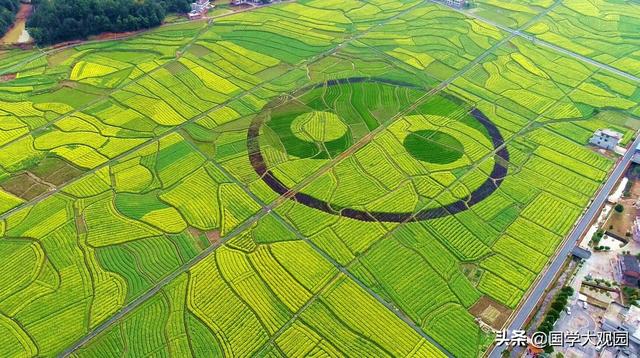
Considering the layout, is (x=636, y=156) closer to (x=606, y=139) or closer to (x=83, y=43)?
(x=606, y=139)

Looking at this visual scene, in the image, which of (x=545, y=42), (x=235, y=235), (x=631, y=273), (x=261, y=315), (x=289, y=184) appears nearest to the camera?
(x=261, y=315)

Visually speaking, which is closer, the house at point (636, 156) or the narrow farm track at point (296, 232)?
the narrow farm track at point (296, 232)

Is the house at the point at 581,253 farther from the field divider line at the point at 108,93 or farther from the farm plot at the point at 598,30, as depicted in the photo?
the field divider line at the point at 108,93

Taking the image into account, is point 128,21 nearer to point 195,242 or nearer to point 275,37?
point 275,37

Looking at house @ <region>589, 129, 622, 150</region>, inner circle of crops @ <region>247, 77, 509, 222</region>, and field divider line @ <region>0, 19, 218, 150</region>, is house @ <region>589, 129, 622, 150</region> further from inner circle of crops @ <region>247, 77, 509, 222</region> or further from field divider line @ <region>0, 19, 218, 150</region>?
field divider line @ <region>0, 19, 218, 150</region>

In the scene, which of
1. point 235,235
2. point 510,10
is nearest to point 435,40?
point 510,10

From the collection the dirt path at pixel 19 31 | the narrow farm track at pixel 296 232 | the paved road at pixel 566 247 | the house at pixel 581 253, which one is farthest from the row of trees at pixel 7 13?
the house at pixel 581 253
